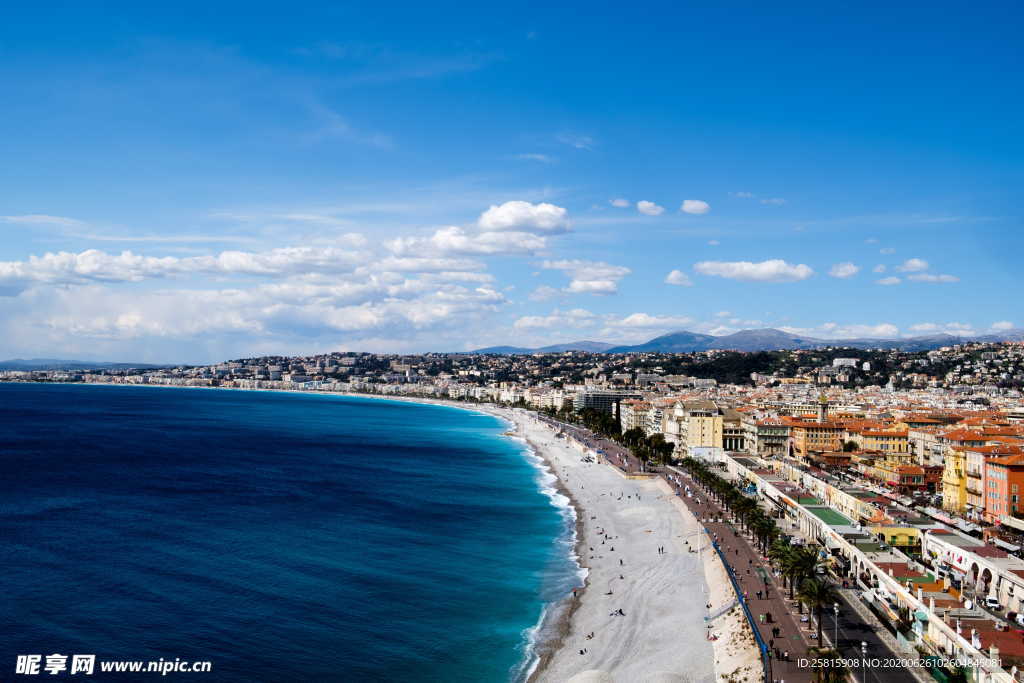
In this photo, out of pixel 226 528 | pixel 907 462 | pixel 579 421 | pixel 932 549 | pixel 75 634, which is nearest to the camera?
pixel 75 634

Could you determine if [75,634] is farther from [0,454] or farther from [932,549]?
[0,454]

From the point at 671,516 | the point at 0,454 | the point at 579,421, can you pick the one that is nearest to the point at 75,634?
the point at 671,516

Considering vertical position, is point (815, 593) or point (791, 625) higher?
point (815, 593)

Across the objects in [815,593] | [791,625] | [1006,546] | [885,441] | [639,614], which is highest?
[885,441]

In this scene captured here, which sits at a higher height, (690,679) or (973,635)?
(973,635)

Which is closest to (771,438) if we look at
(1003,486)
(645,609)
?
(1003,486)

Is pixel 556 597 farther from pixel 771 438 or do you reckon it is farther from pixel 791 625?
pixel 771 438

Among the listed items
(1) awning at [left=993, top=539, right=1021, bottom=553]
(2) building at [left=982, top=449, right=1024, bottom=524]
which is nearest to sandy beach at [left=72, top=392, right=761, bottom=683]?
(1) awning at [left=993, top=539, right=1021, bottom=553]

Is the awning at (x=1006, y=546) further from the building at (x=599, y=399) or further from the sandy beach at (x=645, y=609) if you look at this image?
the building at (x=599, y=399)

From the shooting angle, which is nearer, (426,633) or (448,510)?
(426,633)
